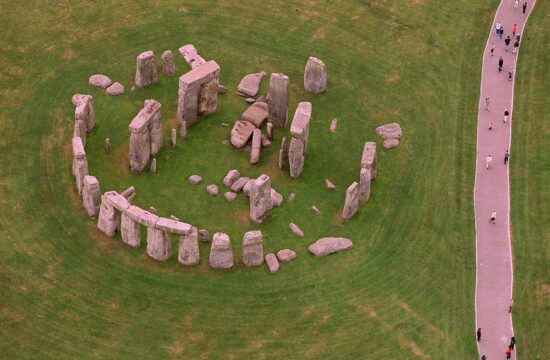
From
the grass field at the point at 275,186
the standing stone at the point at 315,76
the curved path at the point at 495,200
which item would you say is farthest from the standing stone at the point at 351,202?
the standing stone at the point at 315,76

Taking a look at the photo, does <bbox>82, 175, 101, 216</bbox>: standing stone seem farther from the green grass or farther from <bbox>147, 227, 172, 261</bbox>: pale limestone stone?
the green grass

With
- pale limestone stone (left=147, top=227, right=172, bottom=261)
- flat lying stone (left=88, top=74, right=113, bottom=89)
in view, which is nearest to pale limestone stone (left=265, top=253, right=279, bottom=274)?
pale limestone stone (left=147, top=227, right=172, bottom=261)

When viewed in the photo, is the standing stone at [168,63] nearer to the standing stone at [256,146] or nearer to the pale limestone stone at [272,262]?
the standing stone at [256,146]

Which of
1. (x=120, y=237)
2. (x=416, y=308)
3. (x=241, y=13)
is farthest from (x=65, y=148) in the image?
(x=416, y=308)

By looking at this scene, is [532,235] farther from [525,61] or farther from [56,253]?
[56,253]

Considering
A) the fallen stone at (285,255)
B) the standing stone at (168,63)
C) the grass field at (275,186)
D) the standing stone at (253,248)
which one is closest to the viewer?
the grass field at (275,186)
